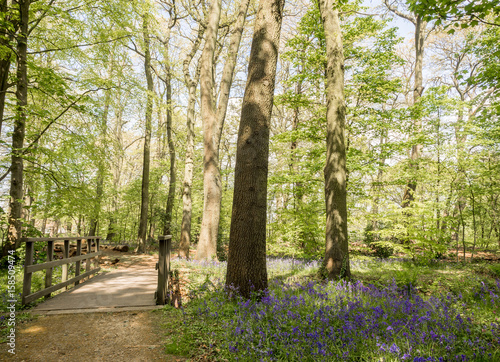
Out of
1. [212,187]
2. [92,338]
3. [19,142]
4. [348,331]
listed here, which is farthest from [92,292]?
[348,331]

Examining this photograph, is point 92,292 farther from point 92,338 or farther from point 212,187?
point 212,187

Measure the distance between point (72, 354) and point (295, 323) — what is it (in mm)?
2835

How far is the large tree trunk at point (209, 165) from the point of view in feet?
32.3

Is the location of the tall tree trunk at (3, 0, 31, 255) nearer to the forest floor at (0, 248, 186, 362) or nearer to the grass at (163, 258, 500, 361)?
the forest floor at (0, 248, 186, 362)

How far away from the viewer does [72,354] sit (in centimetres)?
322

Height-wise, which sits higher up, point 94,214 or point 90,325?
point 94,214

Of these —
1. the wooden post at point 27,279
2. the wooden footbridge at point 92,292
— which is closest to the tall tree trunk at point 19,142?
the wooden footbridge at point 92,292

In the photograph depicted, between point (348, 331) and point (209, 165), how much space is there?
26.7 feet

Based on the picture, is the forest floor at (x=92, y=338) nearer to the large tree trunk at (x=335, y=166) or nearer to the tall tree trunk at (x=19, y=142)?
the large tree trunk at (x=335, y=166)

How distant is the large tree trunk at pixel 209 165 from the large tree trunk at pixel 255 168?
5.49 m

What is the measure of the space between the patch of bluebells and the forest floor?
83 centimetres

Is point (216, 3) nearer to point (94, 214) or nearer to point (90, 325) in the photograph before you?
point (94, 214)

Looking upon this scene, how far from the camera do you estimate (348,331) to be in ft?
9.47

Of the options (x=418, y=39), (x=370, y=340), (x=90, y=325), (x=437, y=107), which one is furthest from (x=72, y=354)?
(x=418, y=39)
